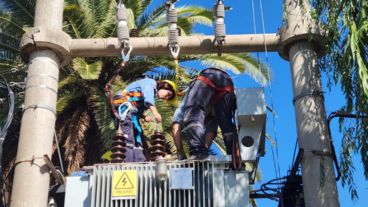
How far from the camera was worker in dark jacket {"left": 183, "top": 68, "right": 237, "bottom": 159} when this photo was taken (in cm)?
757

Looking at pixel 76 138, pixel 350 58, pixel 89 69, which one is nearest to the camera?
pixel 350 58

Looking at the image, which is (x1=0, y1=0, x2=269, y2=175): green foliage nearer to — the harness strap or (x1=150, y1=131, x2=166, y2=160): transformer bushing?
the harness strap

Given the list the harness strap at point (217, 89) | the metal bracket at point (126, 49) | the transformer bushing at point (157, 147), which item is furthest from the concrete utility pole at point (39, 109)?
the harness strap at point (217, 89)

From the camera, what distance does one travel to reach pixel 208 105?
314 inches

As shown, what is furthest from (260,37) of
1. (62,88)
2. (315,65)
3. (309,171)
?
(62,88)

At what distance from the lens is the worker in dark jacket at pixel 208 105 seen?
757cm

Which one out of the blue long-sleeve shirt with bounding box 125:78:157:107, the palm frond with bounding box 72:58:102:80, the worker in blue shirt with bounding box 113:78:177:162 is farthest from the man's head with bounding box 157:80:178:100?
the palm frond with bounding box 72:58:102:80

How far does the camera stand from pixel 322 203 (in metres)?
7.20

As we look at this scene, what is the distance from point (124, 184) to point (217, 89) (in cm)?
176

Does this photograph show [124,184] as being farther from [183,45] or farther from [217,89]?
[183,45]

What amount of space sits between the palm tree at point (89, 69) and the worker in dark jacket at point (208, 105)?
4.57 metres

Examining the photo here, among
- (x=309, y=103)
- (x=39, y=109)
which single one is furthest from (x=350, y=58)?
(x=39, y=109)

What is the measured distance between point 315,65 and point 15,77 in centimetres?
724

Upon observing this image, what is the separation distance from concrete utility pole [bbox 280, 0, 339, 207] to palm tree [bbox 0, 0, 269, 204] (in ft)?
15.5
